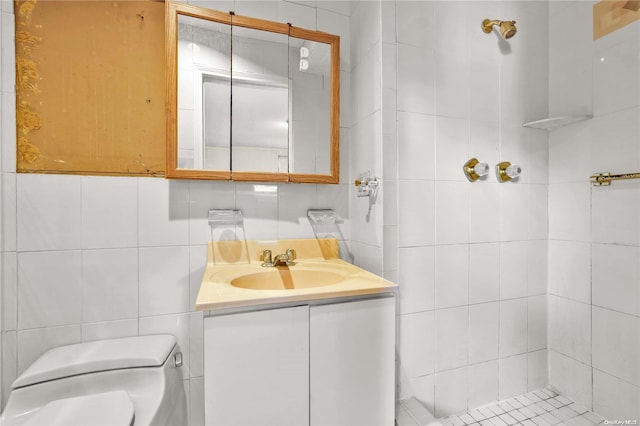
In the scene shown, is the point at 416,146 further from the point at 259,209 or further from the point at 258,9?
the point at 258,9

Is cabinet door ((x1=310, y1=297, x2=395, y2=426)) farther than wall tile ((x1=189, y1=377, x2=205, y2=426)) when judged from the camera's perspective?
No

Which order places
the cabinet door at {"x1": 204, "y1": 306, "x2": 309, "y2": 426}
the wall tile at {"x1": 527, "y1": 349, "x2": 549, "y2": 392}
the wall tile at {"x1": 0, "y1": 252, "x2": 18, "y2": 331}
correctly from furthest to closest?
the wall tile at {"x1": 527, "y1": 349, "x2": 549, "y2": 392} < the wall tile at {"x1": 0, "y1": 252, "x2": 18, "y2": 331} < the cabinet door at {"x1": 204, "y1": 306, "x2": 309, "y2": 426}

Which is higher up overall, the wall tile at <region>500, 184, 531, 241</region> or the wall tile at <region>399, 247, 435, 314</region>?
the wall tile at <region>500, 184, 531, 241</region>

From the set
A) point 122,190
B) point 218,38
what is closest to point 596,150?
point 218,38

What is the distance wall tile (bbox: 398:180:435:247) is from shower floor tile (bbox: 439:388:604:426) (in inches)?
32.7

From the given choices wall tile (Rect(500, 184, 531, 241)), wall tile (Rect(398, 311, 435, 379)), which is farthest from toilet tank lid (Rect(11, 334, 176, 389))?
wall tile (Rect(500, 184, 531, 241))

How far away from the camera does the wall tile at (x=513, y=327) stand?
147cm

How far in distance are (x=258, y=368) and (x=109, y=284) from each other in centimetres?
77

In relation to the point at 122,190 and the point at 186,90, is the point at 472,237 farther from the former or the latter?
the point at 122,190

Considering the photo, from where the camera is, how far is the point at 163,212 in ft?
4.07

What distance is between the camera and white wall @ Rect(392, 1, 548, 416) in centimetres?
130

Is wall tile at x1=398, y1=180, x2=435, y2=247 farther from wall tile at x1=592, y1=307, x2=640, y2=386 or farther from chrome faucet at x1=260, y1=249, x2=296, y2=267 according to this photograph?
wall tile at x1=592, y1=307, x2=640, y2=386

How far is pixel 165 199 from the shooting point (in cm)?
124

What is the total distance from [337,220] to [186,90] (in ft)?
2.88
